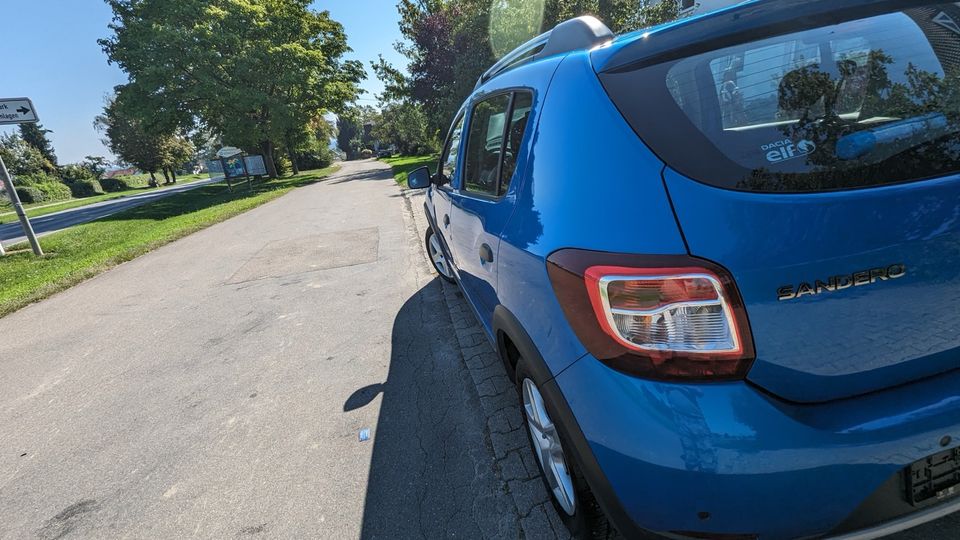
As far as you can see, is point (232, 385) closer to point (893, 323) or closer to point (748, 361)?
point (748, 361)

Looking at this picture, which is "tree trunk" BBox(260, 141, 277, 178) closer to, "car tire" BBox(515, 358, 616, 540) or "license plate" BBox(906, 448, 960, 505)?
"car tire" BBox(515, 358, 616, 540)

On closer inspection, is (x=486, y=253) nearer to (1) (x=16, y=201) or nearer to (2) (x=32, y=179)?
(1) (x=16, y=201)

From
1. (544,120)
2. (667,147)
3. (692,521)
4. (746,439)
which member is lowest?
(692,521)

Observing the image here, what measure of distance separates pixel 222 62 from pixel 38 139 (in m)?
57.6

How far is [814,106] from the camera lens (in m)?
1.37

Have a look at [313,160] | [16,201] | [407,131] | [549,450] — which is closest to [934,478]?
[549,450]

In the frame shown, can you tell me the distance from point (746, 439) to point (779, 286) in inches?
15.7

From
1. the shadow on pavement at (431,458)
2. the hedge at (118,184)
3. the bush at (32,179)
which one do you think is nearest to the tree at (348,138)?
the hedge at (118,184)

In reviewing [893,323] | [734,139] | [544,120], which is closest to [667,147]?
[734,139]

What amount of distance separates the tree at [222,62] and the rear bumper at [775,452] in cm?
2763

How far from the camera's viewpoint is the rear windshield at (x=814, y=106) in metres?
1.22

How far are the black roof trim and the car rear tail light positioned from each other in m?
0.72

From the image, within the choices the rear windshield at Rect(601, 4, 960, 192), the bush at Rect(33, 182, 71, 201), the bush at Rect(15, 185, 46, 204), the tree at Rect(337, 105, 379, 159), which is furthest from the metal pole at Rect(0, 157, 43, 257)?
the tree at Rect(337, 105, 379, 159)

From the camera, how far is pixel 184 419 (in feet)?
10.5
